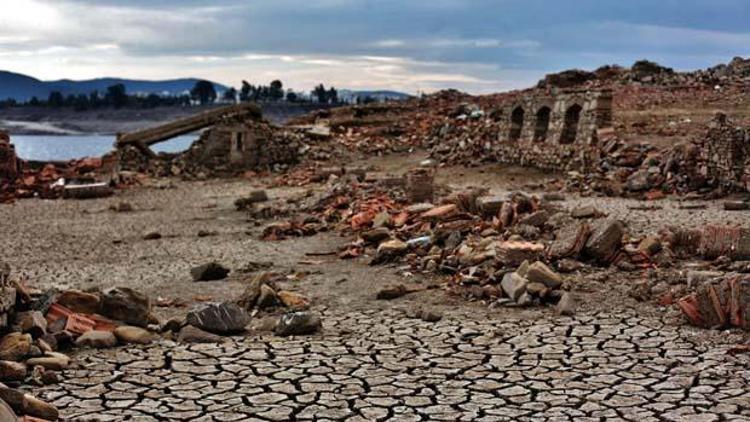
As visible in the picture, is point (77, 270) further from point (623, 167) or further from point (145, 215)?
point (623, 167)

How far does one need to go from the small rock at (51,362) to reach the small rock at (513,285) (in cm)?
468

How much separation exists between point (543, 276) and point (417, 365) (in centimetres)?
279

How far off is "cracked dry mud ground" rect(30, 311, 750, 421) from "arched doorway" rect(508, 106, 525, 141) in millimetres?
17032

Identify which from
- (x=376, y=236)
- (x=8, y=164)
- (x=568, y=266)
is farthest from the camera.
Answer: (x=8, y=164)

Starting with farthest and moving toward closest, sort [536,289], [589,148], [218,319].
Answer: [589,148] → [536,289] → [218,319]

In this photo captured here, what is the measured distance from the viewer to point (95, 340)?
25.5 ft

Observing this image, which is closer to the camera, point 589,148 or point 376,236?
point 376,236

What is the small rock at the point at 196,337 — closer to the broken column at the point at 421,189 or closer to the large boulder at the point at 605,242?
the large boulder at the point at 605,242

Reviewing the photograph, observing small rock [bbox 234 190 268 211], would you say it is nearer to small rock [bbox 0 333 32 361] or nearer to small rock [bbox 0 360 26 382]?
small rock [bbox 0 333 32 361]

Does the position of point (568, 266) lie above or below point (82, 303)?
above

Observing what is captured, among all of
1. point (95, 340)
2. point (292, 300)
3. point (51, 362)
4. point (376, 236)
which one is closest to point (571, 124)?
point (376, 236)

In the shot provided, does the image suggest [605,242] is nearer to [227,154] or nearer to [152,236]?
[152,236]

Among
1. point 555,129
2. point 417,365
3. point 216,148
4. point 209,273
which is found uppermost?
point 555,129

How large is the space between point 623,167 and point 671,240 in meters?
8.35
